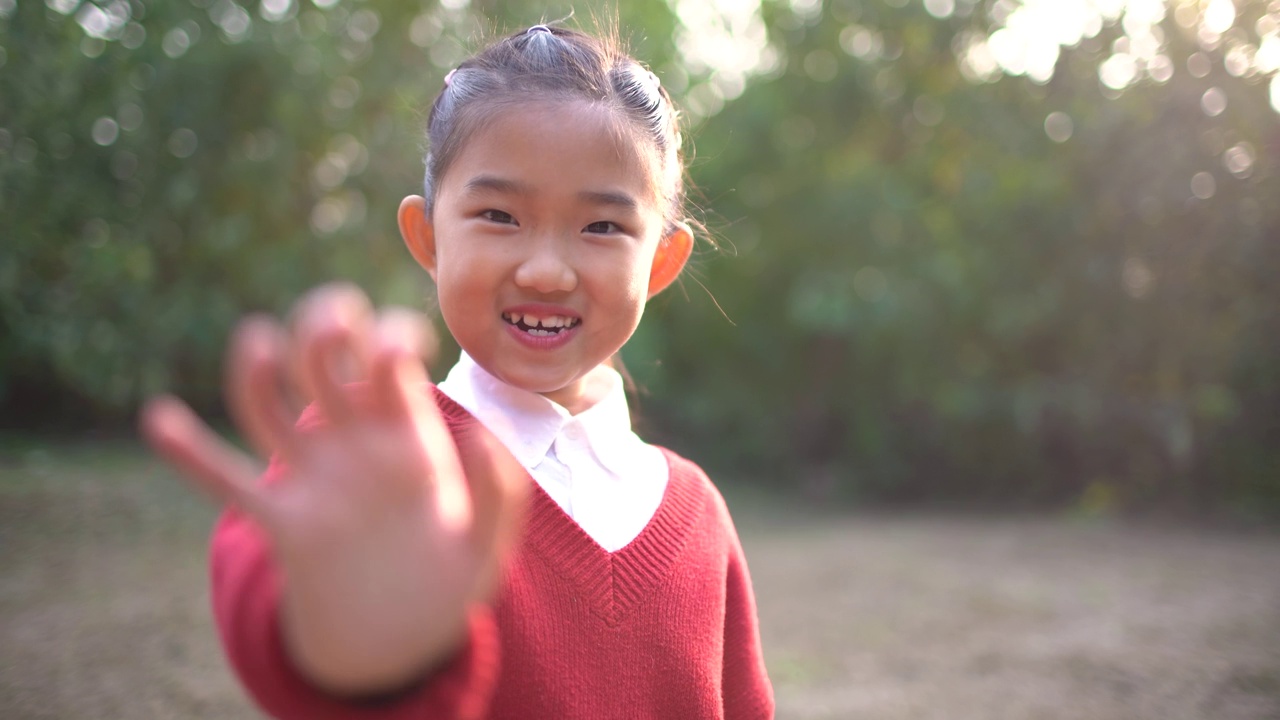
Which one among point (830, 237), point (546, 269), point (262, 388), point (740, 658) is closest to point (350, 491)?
point (262, 388)

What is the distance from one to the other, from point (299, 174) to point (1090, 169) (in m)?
5.69

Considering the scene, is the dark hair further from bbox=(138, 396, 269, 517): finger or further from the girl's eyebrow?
bbox=(138, 396, 269, 517): finger

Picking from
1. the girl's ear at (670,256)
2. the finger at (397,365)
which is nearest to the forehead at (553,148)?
the girl's ear at (670,256)

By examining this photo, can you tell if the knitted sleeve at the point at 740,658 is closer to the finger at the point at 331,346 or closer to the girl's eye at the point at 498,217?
the girl's eye at the point at 498,217

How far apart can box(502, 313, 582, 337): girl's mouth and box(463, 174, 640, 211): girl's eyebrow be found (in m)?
0.16

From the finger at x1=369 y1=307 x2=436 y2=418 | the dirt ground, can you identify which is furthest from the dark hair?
the dirt ground

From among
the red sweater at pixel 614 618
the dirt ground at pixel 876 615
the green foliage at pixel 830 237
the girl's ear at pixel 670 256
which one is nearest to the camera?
the red sweater at pixel 614 618

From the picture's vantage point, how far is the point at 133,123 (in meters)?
5.14

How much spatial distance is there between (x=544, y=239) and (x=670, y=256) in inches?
15.7

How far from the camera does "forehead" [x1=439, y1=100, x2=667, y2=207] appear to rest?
1.19m

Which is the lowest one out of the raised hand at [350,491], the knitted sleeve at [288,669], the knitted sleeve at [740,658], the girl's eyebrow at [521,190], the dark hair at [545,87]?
the knitted sleeve at [740,658]

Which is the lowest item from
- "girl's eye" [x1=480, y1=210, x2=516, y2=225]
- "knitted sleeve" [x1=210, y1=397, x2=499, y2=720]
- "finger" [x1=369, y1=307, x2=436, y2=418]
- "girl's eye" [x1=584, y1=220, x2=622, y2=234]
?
"knitted sleeve" [x1=210, y1=397, x2=499, y2=720]

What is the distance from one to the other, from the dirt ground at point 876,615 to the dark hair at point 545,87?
2.39 m

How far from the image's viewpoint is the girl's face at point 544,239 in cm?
119
